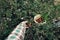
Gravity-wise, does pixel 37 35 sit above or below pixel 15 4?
below

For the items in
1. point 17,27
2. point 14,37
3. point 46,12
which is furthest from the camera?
point 46,12

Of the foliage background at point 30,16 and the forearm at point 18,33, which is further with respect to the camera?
the foliage background at point 30,16

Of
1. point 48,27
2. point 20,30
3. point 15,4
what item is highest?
point 15,4

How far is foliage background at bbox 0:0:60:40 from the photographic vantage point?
12.8 ft

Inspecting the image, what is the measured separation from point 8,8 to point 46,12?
67 centimetres

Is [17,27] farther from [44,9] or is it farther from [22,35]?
[44,9]

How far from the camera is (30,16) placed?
4199mm

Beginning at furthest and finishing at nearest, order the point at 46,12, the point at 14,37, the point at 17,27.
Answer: the point at 46,12, the point at 17,27, the point at 14,37

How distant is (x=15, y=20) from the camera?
4148mm

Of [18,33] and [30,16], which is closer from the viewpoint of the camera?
[18,33]

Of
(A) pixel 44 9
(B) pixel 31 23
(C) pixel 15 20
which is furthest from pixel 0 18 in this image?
(A) pixel 44 9

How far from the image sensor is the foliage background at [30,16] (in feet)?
12.8

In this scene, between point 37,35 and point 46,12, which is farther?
point 46,12

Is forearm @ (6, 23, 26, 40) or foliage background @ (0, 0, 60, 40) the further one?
foliage background @ (0, 0, 60, 40)
